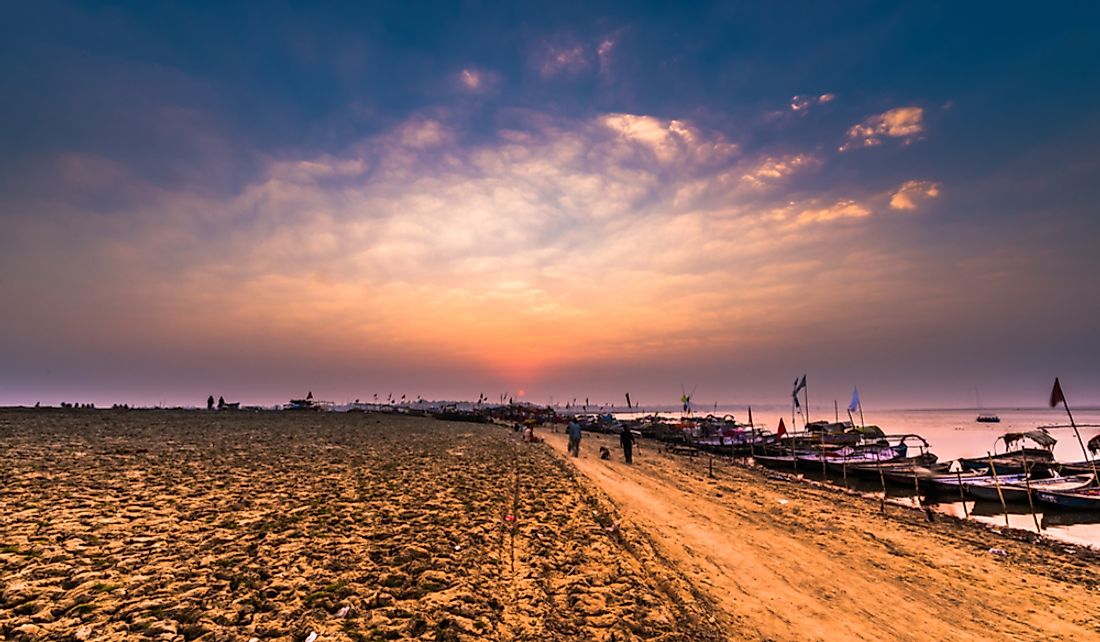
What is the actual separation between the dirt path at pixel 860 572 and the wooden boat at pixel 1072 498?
10.7m

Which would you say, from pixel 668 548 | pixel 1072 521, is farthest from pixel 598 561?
pixel 1072 521

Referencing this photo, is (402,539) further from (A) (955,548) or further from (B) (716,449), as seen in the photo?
(B) (716,449)

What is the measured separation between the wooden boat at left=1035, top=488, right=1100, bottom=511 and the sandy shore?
11.3 m

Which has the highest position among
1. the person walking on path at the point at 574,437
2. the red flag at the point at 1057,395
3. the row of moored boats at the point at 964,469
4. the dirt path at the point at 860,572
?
the red flag at the point at 1057,395

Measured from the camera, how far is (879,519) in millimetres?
18797

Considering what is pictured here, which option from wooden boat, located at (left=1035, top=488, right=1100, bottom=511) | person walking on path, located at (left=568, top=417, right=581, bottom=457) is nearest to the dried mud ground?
person walking on path, located at (left=568, top=417, right=581, bottom=457)

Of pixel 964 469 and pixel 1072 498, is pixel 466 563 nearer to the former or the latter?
pixel 1072 498

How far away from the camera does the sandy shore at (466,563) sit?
714cm

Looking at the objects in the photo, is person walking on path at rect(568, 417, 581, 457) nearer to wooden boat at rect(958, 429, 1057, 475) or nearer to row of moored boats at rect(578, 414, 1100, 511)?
row of moored boats at rect(578, 414, 1100, 511)

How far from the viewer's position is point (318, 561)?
897 cm

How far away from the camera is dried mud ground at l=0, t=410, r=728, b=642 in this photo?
6.83 metres

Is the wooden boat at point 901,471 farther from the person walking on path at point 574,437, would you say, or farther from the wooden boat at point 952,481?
the person walking on path at point 574,437

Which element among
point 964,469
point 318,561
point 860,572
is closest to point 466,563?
point 318,561

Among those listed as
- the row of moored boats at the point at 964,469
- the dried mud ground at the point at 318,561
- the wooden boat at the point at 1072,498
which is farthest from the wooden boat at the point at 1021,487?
the dried mud ground at the point at 318,561
